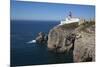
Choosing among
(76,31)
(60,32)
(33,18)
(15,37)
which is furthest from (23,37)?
(76,31)

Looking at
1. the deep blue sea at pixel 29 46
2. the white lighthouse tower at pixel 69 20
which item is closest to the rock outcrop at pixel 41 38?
the deep blue sea at pixel 29 46

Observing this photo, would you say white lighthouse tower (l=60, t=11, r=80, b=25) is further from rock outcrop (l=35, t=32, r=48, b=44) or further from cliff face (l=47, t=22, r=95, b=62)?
rock outcrop (l=35, t=32, r=48, b=44)

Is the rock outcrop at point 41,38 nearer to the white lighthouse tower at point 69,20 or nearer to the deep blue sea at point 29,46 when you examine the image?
the deep blue sea at point 29,46

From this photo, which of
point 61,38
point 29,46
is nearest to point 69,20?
point 61,38

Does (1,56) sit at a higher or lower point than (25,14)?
lower

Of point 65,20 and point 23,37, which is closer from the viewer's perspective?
point 23,37

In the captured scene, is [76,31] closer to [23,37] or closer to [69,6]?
[69,6]

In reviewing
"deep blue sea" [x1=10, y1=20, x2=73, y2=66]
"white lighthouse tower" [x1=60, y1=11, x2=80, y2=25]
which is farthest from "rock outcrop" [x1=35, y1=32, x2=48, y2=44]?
"white lighthouse tower" [x1=60, y1=11, x2=80, y2=25]
